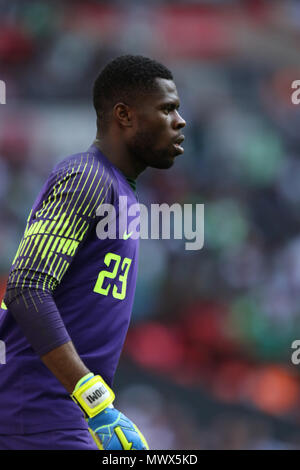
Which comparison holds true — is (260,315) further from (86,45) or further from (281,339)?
(86,45)

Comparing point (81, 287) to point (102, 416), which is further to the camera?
point (81, 287)

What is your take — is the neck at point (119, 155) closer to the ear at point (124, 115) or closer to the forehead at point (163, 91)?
the ear at point (124, 115)

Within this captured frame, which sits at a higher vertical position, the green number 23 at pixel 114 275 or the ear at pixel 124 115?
the ear at pixel 124 115

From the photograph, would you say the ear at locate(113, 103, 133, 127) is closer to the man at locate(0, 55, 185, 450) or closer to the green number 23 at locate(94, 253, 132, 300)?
the man at locate(0, 55, 185, 450)

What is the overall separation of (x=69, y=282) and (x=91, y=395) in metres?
0.44

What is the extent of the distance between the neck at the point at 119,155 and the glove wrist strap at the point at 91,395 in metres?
0.87

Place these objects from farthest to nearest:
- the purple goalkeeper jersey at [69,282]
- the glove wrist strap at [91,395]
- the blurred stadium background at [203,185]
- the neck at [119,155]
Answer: the blurred stadium background at [203,185]
the neck at [119,155]
the purple goalkeeper jersey at [69,282]
the glove wrist strap at [91,395]

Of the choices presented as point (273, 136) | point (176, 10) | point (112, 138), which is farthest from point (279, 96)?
point (112, 138)

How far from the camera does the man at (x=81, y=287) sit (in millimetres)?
2518

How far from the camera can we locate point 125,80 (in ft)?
10.1

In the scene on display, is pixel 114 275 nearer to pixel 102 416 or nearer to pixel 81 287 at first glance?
pixel 81 287

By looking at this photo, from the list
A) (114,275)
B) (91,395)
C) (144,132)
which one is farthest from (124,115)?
(91,395)

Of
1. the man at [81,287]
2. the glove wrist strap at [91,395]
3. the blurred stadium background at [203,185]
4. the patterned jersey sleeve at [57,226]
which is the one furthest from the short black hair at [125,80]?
the blurred stadium background at [203,185]

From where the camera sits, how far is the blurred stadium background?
8648 mm
